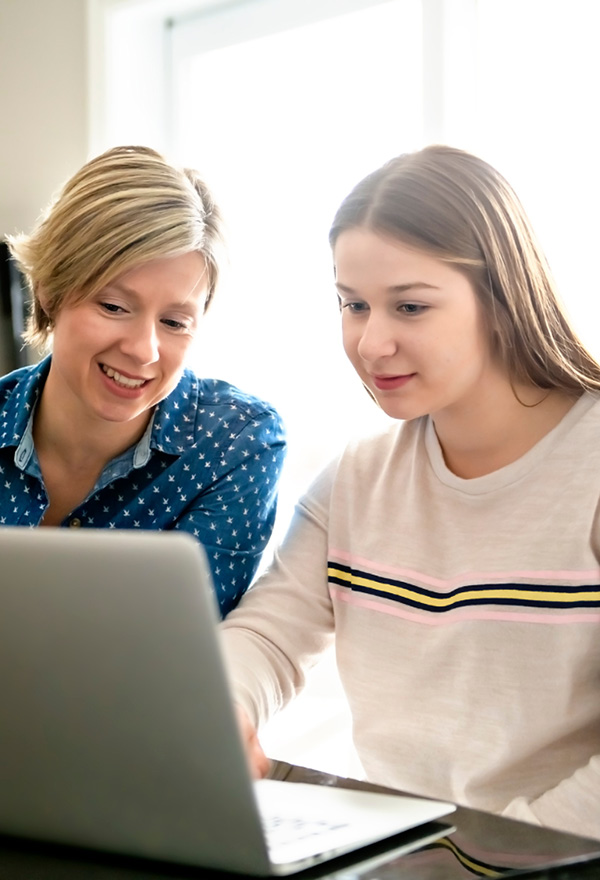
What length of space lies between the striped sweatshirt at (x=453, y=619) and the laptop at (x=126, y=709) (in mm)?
472

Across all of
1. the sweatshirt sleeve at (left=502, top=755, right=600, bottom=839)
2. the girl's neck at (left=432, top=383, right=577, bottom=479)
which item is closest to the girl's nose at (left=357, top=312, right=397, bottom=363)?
the girl's neck at (left=432, top=383, right=577, bottom=479)

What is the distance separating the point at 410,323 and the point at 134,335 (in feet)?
1.43

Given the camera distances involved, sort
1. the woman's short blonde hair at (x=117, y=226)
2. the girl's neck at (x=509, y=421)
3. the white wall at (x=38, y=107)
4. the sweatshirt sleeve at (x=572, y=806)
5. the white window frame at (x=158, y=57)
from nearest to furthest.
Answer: the sweatshirt sleeve at (x=572, y=806), the girl's neck at (x=509, y=421), the woman's short blonde hair at (x=117, y=226), the white window frame at (x=158, y=57), the white wall at (x=38, y=107)

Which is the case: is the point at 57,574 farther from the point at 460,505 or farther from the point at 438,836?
the point at 460,505

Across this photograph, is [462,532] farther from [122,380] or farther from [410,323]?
[122,380]

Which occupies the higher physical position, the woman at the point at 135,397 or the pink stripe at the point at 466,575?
the woman at the point at 135,397

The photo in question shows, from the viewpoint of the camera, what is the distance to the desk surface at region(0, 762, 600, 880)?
0.63m

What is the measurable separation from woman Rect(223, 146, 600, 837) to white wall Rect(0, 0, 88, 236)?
1806mm

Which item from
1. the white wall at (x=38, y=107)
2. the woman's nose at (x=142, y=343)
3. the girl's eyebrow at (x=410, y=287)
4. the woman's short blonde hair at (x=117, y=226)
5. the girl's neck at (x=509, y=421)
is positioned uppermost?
the white wall at (x=38, y=107)

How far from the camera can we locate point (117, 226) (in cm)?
139

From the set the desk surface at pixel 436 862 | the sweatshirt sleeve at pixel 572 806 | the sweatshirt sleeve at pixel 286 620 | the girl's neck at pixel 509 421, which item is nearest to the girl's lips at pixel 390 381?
the girl's neck at pixel 509 421

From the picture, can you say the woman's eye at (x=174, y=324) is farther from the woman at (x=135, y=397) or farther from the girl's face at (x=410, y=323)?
the girl's face at (x=410, y=323)

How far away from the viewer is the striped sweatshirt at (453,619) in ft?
3.62

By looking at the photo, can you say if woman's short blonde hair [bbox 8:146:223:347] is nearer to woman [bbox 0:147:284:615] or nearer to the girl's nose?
woman [bbox 0:147:284:615]
